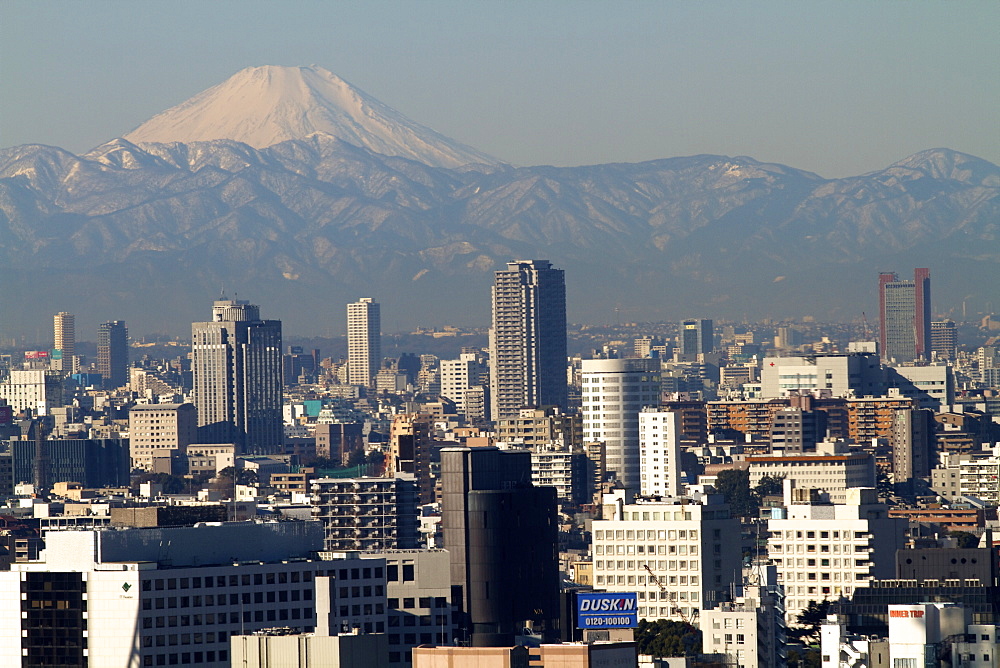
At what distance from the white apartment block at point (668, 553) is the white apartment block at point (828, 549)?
1.54 metres

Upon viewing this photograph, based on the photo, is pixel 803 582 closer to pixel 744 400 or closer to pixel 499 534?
pixel 499 534

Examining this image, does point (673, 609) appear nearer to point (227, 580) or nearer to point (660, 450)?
point (227, 580)

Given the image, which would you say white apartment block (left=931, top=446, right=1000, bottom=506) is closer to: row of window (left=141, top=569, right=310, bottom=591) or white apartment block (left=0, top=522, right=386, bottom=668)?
row of window (left=141, top=569, right=310, bottom=591)

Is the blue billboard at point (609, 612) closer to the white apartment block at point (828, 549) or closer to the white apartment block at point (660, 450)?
the white apartment block at point (828, 549)

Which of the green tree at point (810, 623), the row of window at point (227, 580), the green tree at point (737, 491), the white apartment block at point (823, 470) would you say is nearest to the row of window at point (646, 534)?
the green tree at point (810, 623)

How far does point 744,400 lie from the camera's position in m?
192

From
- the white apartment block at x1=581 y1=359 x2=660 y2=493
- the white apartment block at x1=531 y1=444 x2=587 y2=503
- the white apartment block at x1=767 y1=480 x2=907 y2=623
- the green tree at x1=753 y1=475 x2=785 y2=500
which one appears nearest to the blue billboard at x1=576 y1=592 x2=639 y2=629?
the white apartment block at x1=767 y1=480 x2=907 y2=623

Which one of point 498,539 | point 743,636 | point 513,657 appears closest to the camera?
point 513,657

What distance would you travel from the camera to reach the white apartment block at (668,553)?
77125 mm

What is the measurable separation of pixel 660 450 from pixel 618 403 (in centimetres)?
1499

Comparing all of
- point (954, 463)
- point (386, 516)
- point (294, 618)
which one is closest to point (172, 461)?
point (954, 463)

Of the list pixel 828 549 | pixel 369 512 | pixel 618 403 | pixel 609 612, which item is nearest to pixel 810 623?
pixel 828 549

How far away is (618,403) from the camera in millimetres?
158500

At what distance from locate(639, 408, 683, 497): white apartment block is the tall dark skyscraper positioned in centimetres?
6373
